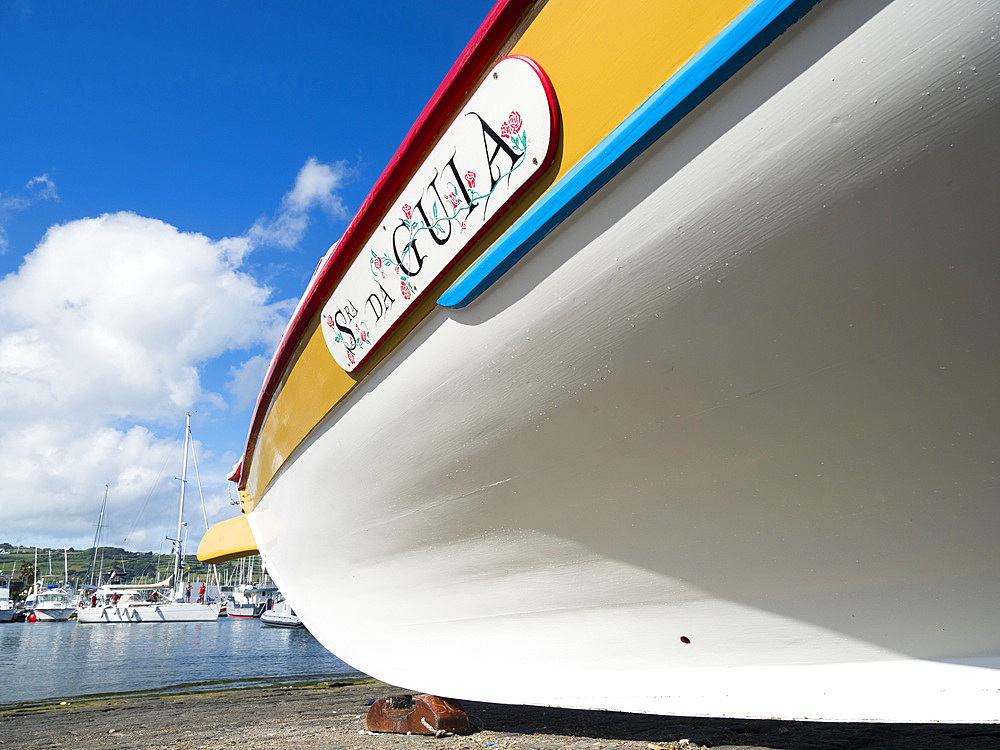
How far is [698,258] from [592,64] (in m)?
0.58

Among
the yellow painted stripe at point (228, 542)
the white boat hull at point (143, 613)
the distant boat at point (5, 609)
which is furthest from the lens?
the distant boat at point (5, 609)

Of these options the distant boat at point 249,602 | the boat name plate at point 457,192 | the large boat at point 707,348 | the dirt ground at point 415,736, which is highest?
the boat name plate at point 457,192

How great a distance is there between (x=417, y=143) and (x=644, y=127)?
0.89m

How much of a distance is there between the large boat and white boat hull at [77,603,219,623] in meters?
42.4

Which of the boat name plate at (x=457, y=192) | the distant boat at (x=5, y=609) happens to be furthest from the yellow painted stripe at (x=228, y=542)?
the distant boat at (x=5, y=609)

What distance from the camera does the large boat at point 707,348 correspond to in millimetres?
1250

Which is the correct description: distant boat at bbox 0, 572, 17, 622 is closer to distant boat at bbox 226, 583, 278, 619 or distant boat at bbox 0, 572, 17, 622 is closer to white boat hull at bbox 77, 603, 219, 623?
white boat hull at bbox 77, 603, 219, 623

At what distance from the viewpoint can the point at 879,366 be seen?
146 centimetres

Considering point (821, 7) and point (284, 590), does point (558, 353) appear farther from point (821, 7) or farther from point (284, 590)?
point (284, 590)

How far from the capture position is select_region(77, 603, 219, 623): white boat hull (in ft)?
122

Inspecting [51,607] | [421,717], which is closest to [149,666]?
[421,717]

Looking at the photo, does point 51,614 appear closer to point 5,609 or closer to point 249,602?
point 5,609

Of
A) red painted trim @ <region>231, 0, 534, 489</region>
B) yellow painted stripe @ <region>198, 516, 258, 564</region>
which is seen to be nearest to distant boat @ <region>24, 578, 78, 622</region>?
yellow painted stripe @ <region>198, 516, 258, 564</region>

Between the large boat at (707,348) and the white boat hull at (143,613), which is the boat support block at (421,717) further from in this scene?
the white boat hull at (143,613)
